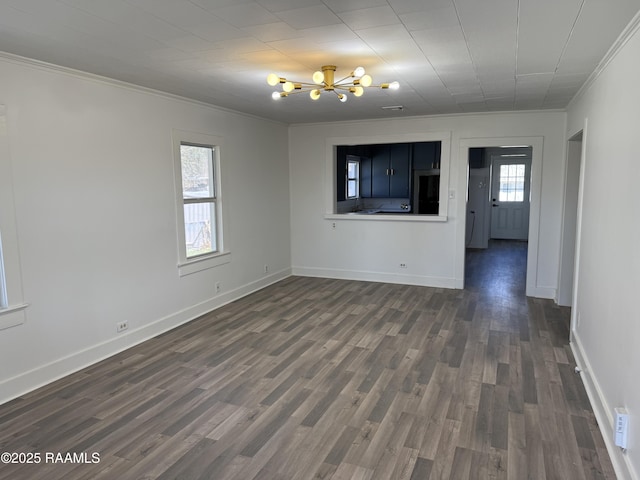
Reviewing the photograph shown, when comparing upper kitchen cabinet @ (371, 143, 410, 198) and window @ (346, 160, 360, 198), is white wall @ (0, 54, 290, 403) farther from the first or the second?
upper kitchen cabinet @ (371, 143, 410, 198)

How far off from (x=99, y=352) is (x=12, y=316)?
847mm

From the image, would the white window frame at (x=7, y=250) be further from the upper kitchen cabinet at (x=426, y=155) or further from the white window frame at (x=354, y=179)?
the upper kitchen cabinet at (x=426, y=155)

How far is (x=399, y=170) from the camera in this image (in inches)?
330

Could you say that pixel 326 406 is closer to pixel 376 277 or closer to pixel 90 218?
pixel 90 218

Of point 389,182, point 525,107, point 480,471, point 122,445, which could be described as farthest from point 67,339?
point 389,182

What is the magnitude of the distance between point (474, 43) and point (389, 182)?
5778 mm

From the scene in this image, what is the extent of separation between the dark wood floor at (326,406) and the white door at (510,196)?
6.06 meters

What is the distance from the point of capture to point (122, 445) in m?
2.51

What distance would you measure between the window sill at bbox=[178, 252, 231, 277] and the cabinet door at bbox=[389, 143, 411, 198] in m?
4.25

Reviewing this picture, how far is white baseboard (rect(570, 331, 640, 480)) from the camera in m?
2.13

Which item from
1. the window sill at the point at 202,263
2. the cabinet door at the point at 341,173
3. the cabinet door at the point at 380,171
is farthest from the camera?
the cabinet door at the point at 380,171

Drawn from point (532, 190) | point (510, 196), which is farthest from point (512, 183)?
point (532, 190)

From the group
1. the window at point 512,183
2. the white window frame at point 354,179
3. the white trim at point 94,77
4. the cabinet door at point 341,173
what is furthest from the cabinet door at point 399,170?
the white trim at point 94,77

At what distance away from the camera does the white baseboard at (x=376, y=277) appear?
6230 mm
